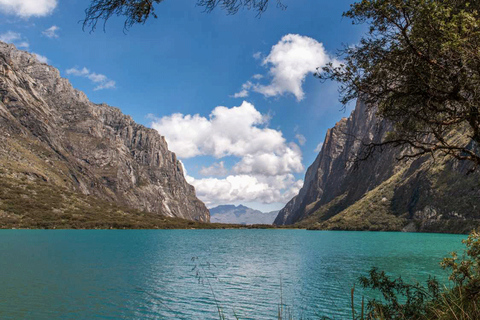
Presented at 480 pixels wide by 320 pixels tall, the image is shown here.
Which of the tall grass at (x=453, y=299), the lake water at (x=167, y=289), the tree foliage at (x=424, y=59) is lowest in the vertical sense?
the lake water at (x=167, y=289)

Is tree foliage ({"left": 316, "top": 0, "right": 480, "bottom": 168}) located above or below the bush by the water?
above

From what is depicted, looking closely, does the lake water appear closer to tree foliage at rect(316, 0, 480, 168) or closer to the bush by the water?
the bush by the water

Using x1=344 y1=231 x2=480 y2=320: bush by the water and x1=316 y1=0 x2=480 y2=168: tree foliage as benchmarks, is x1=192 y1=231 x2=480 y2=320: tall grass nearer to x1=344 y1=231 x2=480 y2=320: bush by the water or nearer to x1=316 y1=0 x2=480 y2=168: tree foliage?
x1=344 y1=231 x2=480 y2=320: bush by the water

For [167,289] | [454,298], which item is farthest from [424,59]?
[167,289]

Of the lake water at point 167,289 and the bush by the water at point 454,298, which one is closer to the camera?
the bush by the water at point 454,298

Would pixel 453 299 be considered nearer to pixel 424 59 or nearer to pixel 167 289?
pixel 424 59

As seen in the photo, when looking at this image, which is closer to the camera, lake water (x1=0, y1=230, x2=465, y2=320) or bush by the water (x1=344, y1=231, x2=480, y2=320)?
bush by the water (x1=344, y1=231, x2=480, y2=320)

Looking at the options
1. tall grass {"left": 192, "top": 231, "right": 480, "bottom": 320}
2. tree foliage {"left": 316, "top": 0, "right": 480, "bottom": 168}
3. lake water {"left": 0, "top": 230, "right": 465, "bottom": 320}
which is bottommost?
lake water {"left": 0, "top": 230, "right": 465, "bottom": 320}

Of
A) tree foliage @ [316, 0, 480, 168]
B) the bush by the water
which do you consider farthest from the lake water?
tree foliage @ [316, 0, 480, 168]

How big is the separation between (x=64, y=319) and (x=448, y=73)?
3507cm

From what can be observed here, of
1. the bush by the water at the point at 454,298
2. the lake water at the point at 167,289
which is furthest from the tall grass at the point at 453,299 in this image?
the lake water at the point at 167,289

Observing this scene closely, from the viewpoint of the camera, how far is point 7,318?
1110 inches

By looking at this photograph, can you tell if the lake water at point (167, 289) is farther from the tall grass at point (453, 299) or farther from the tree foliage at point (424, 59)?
the tree foliage at point (424, 59)

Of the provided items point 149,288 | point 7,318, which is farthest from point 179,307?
point 7,318
